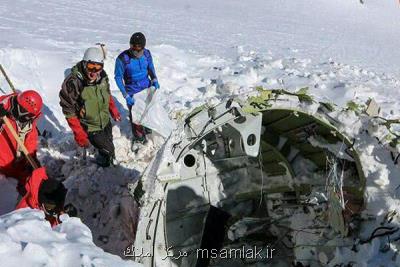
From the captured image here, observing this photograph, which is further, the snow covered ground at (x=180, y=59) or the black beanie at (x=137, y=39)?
the black beanie at (x=137, y=39)

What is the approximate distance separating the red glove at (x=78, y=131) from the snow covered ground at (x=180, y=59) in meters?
0.54

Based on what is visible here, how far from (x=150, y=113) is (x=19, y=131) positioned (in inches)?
93.9

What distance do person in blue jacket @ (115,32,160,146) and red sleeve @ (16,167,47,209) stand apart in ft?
8.82

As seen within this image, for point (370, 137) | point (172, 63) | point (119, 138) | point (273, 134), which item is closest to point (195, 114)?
point (273, 134)

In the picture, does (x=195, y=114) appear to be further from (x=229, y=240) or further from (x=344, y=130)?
(x=229, y=240)

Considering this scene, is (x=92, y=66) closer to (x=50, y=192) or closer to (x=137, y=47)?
(x=137, y=47)

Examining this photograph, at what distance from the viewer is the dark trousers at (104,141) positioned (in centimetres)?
727

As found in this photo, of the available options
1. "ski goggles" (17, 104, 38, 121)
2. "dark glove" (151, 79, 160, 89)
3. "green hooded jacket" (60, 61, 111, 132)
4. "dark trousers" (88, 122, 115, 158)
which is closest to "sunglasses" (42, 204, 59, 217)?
"ski goggles" (17, 104, 38, 121)

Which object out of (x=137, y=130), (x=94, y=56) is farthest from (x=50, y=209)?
(x=137, y=130)

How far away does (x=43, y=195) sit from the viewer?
5.41 metres

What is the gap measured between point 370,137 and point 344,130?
305mm

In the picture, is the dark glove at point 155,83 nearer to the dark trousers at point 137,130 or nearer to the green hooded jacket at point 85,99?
the dark trousers at point 137,130

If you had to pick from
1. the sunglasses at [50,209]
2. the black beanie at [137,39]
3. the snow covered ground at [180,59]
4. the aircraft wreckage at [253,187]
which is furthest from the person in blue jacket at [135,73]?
the sunglasses at [50,209]

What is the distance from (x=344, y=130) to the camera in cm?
533
